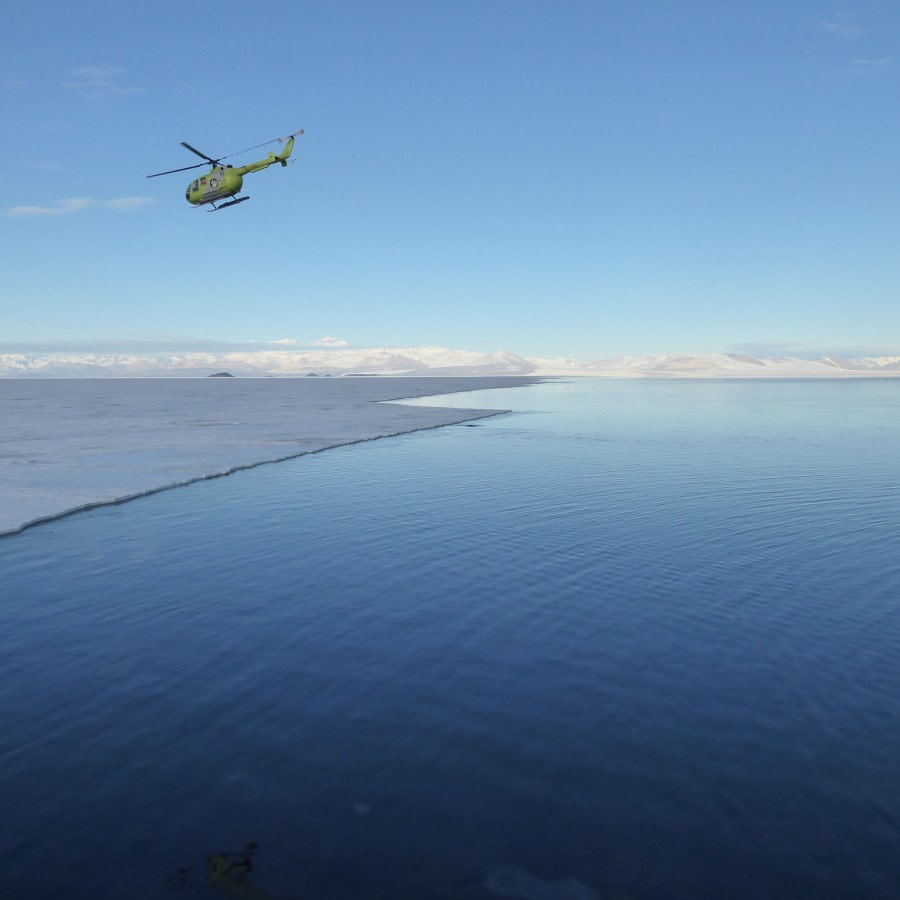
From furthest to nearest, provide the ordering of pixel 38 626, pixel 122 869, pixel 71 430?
pixel 71 430
pixel 38 626
pixel 122 869

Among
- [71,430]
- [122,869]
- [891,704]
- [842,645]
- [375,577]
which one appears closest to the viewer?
[122,869]

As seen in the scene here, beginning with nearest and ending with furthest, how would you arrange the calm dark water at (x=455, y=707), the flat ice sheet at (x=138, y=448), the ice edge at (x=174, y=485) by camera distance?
the calm dark water at (x=455, y=707) < the ice edge at (x=174, y=485) < the flat ice sheet at (x=138, y=448)

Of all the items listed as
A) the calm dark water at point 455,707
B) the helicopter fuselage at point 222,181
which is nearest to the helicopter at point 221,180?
the helicopter fuselage at point 222,181

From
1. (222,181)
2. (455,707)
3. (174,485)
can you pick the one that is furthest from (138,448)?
(455,707)

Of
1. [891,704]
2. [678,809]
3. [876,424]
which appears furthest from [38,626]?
[876,424]

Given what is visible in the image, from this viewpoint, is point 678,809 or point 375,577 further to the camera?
point 375,577

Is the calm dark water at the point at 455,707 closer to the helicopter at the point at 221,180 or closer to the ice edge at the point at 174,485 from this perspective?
the ice edge at the point at 174,485

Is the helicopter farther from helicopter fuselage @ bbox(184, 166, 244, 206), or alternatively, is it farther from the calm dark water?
the calm dark water

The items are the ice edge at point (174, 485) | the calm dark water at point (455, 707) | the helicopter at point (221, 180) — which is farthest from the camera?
the helicopter at point (221, 180)

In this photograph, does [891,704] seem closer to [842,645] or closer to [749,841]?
[842,645]

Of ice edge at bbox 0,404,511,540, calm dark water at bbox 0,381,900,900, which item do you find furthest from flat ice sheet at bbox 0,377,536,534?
calm dark water at bbox 0,381,900,900
